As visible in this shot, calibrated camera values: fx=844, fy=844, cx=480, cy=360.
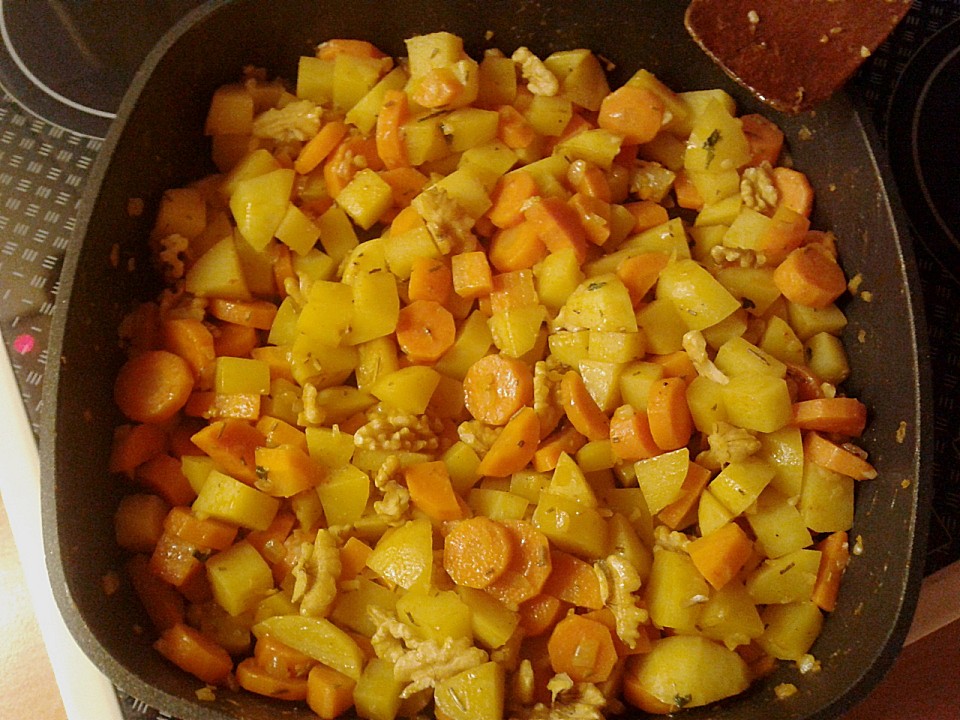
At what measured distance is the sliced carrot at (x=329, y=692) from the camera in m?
1.62

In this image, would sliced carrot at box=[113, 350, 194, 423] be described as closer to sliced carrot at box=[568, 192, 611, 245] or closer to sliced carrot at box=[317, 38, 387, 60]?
sliced carrot at box=[317, 38, 387, 60]

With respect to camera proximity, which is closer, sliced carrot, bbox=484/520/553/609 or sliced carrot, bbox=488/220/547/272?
sliced carrot, bbox=484/520/553/609

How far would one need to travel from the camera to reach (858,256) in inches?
73.2

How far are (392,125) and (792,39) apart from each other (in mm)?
903

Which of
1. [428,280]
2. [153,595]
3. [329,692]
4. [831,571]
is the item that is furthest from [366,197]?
[831,571]

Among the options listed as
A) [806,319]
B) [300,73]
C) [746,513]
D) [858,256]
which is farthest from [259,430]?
[858,256]

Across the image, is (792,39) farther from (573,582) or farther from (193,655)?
(193,655)

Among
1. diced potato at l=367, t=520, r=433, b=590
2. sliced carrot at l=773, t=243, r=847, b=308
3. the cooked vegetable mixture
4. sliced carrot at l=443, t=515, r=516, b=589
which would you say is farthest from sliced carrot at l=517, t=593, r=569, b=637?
sliced carrot at l=773, t=243, r=847, b=308

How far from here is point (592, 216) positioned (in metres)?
1.99

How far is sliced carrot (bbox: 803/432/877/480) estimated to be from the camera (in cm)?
174

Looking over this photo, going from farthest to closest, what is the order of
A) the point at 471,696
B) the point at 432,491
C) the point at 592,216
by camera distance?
the point at 592,216 < the point at 432,491 < the point at 471,696

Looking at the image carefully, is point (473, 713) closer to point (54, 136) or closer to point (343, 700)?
point (343, 700)

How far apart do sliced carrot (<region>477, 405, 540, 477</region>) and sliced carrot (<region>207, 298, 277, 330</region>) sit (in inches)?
24.6

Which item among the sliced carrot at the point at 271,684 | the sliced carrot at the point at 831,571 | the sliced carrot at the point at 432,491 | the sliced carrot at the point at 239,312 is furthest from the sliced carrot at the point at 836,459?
the sliced carrot at the point at 239,312
